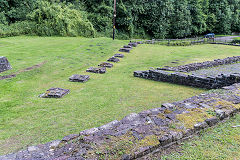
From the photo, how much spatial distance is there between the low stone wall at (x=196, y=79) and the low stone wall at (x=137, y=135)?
3.78 metres

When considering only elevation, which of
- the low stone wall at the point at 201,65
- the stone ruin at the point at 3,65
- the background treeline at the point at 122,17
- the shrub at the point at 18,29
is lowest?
the low stone wall at the point at 201,65

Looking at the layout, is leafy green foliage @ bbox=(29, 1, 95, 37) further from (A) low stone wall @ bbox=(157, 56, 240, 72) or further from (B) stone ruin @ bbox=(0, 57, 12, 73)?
(A) low stone wall @ bbox=(157, 56, 240, 72)

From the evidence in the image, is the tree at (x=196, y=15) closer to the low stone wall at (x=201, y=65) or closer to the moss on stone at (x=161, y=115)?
the low stone wall at (x=201, y=65)

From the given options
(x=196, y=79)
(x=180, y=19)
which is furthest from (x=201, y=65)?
(x=180, y=19)

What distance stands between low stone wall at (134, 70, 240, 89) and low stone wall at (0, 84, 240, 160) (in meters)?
3.78

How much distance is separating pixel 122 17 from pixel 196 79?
108ft

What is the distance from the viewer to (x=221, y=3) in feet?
178

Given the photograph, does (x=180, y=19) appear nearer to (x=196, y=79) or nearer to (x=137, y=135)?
(x=196, y=79)

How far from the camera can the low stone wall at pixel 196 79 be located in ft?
30.6

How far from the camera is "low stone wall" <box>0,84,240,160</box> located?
3721 millimetres

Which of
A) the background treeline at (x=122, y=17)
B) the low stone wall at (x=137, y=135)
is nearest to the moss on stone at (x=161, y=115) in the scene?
the low stone wall at (x=137, y=135)

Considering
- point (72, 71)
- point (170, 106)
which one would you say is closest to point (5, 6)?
point (72, 71)

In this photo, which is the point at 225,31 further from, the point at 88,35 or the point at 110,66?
the point at 110,66

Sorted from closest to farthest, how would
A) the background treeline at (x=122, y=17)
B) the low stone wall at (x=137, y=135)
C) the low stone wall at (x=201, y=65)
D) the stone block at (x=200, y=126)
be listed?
1. the low stone wall at (x=137, y=135)
2. the stone block at (x=200, y=126)
3. the low stone wall at (x=201, y=65)
4. the background treeline at (x=122, y=17)
